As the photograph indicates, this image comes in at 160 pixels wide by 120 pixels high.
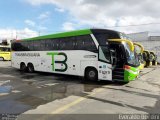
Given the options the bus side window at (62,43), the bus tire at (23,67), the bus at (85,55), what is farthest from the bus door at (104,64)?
the bus tire at (23,67)

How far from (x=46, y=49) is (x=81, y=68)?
4058 millimetres

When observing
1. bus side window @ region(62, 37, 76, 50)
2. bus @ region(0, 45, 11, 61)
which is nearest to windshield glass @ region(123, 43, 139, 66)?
bus side window @ region(62, 37, 76, 50)

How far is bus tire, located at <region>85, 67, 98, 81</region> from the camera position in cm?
1309

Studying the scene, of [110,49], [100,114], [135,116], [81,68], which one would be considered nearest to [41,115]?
[100,114]

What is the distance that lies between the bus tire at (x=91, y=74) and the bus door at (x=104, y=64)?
0.45 metres

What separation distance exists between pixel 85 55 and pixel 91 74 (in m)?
1.27

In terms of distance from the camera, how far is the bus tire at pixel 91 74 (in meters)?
13.1

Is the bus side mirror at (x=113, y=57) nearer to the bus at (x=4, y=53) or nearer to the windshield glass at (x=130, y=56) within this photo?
the windshield glass at (x=130, y=56)

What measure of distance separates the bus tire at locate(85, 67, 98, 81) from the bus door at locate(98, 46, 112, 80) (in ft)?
1.47

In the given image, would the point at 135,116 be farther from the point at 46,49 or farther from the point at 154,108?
the point at 46,49

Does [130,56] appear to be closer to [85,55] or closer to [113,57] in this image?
[113,57]

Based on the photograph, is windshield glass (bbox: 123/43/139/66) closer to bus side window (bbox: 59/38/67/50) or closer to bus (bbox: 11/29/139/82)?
bus (bbox: 11/29/139/82)

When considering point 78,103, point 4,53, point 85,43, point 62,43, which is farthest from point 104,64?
point 4,53

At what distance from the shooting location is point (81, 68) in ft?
45.3
